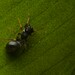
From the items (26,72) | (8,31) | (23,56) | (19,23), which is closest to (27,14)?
(19,23)

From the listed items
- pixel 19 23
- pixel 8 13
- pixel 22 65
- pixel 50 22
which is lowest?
pixel 22 65

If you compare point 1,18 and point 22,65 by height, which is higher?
point 1,18

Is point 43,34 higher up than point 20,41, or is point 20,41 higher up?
point 20,41

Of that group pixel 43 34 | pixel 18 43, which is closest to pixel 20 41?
pixel 18 43

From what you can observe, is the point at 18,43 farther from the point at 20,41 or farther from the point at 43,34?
the point at 43,34

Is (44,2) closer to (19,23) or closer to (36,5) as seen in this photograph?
(36,5)

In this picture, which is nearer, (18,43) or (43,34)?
(43,34)
